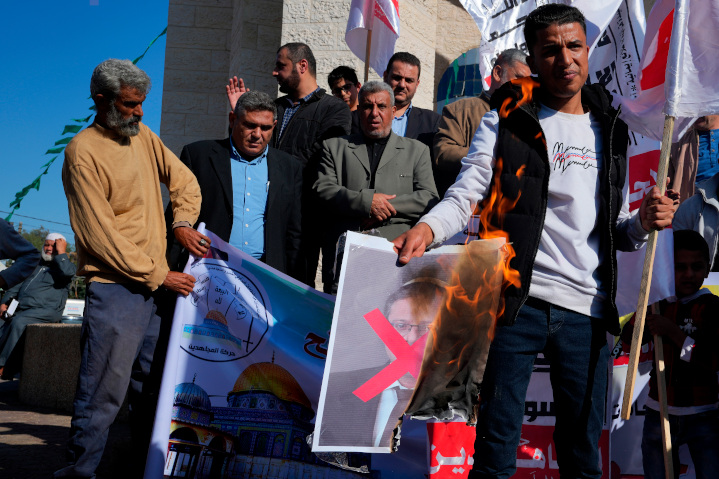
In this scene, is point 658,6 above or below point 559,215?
above

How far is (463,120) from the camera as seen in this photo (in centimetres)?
503

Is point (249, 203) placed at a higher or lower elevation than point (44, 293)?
higher

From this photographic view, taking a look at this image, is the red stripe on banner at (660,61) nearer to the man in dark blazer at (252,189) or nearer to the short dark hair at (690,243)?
the short dark hair at (690,243)

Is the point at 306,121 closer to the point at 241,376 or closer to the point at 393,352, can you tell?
the point at 241,376

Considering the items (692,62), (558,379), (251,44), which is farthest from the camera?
(251,44)

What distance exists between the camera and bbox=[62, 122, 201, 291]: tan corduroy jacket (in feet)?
12.0

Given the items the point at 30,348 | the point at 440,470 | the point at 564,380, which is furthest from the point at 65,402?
the point at 564,380

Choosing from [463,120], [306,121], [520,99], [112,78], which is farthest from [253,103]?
[520,99]

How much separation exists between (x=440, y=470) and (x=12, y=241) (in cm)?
287

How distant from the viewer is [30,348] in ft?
26.8

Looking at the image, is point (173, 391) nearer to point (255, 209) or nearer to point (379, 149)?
point (255, 209)

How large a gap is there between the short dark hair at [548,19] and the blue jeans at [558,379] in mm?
1054

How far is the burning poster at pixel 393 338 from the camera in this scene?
2.78 m

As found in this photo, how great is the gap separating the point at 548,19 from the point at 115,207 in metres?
2.32
